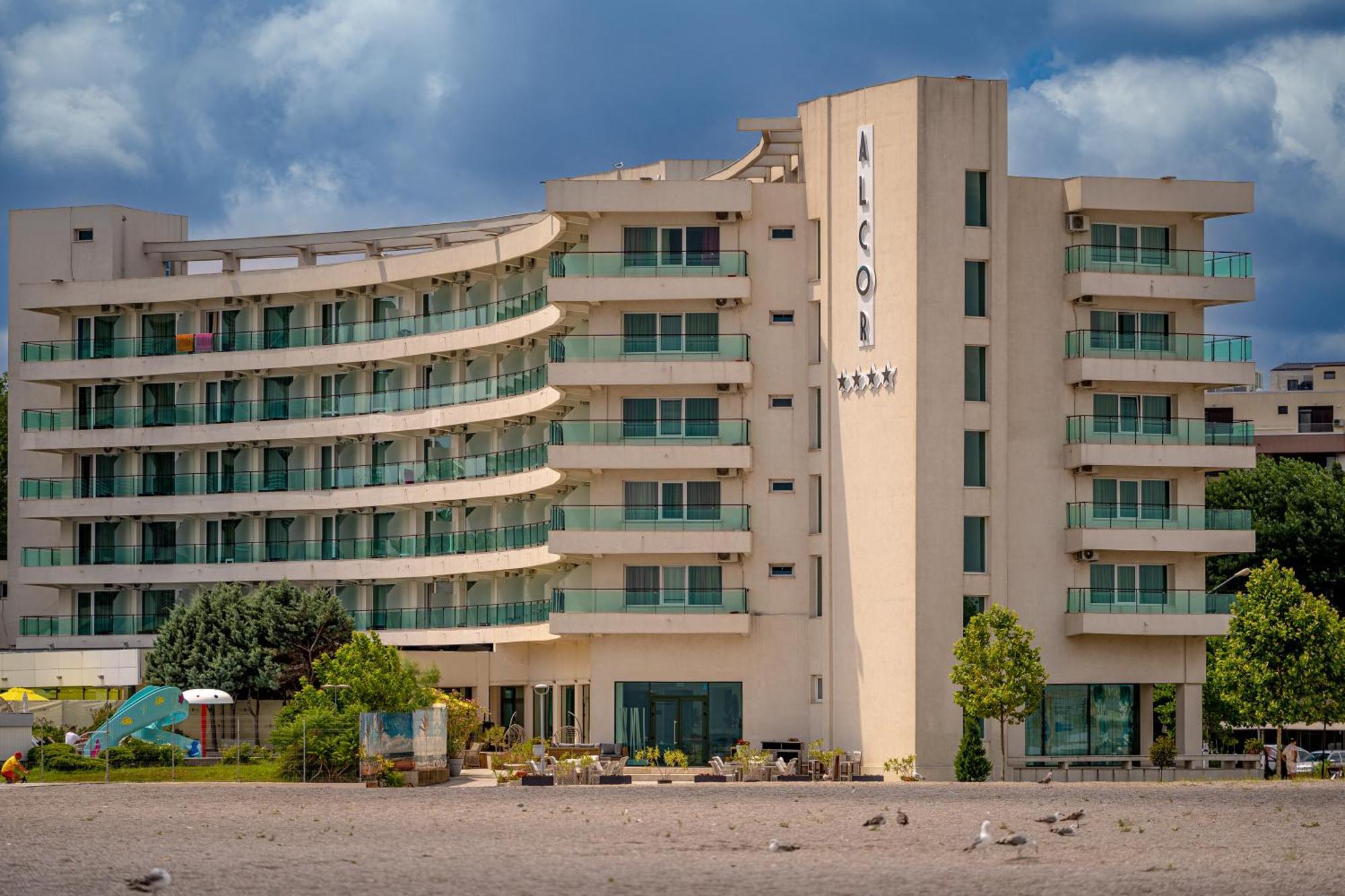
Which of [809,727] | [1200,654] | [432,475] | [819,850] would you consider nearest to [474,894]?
[819,850]

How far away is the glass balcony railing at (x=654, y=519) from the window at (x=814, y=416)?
10.2ft

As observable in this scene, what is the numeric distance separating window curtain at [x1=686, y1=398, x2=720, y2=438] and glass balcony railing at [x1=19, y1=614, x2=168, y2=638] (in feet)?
96.7

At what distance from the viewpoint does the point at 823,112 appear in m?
73.3

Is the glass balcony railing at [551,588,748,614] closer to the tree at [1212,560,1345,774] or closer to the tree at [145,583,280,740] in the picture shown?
the tree at [145,583,280,740]

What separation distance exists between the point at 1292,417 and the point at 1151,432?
72609 millimetres

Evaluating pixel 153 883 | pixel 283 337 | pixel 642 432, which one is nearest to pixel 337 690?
pixel 642 432

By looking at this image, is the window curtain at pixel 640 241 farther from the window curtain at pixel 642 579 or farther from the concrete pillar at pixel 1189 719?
the concrete pillar at pixel 1189 719

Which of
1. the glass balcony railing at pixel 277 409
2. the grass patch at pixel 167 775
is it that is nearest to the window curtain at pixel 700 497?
the glass balcony railing at pixel 277 409

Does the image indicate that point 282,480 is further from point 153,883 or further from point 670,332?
point 153,883

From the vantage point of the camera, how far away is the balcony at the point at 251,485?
86625mm

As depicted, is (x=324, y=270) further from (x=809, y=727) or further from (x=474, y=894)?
(x=474, y=894)

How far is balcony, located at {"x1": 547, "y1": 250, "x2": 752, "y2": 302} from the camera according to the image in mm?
74375

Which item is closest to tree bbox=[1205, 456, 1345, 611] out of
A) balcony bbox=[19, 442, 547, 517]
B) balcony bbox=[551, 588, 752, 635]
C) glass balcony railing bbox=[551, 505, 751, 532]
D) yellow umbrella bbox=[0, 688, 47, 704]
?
glass balcony railing bbox=[551, 505, 751, 532]

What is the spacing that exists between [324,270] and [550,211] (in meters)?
17.9
